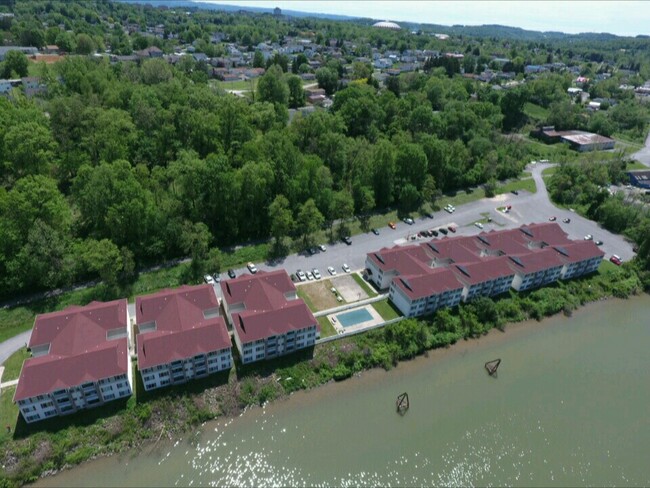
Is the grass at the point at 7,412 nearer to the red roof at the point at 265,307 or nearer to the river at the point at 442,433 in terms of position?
the river at the point at 442,433

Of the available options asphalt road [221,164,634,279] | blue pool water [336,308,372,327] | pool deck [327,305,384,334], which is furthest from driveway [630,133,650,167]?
blue pool water [336,308,372,327]

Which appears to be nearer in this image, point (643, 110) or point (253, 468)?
point (253, 468)

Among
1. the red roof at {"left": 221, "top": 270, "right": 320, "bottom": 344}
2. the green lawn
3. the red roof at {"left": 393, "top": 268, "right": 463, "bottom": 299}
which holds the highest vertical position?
the red roof at {"left": 393, "top": 268, "right": 463, "bottom": 299}

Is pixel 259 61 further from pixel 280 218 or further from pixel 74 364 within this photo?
pixel 74 364

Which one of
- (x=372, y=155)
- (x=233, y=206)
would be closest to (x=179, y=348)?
(x=233, y=206)

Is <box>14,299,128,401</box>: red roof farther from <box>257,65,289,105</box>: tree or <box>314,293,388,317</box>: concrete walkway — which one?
<box>257,65,289,105</box>: tree

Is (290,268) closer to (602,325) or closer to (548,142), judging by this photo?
(602,325)
